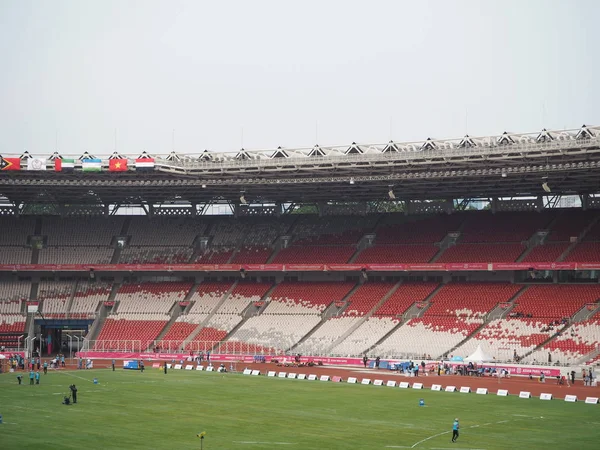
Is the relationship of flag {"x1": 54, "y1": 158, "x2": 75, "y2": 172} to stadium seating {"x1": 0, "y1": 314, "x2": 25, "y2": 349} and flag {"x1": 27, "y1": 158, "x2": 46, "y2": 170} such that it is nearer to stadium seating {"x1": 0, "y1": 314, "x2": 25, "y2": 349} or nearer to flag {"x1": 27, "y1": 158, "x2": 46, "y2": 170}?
flag {"x1": 27, "y1": 158, "x2": 46, "y2": 170}

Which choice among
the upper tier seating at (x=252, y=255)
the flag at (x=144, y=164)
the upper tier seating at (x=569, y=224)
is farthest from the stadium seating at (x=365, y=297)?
the flag at (x=144, y=164)

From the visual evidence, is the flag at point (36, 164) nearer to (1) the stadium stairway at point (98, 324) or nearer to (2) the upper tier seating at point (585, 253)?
(1) the stadium stairway at point (98, 324)

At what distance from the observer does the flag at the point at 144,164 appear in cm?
8069

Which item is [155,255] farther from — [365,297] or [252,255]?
[365,297]

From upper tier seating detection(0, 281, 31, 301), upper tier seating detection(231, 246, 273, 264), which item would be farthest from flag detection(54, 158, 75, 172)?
upper tier seating detection(231, 246, 273, 264)

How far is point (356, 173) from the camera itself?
81875 mm

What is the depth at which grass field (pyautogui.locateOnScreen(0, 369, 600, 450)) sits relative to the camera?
41.3 m

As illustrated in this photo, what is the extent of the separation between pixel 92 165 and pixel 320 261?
2628 centimetres

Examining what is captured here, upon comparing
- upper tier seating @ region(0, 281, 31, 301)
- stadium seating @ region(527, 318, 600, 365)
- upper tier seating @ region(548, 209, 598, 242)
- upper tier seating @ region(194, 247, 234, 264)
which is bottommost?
stadium seating @ region(527, 318, 600, 365)

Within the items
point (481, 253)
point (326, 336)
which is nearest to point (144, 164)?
point (326, 336)

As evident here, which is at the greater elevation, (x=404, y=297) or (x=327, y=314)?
(x=404, y=297)

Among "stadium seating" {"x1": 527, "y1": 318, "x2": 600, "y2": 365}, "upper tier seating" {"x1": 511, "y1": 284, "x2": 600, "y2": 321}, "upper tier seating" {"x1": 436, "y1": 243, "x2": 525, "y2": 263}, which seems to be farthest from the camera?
"upper tier seating" {"x1": 436, "y1": 243, "x2": 525, "y2": 263}

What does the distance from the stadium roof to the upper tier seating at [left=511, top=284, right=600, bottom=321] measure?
9.25 m

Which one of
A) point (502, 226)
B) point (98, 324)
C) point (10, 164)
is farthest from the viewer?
point (98, 324)
